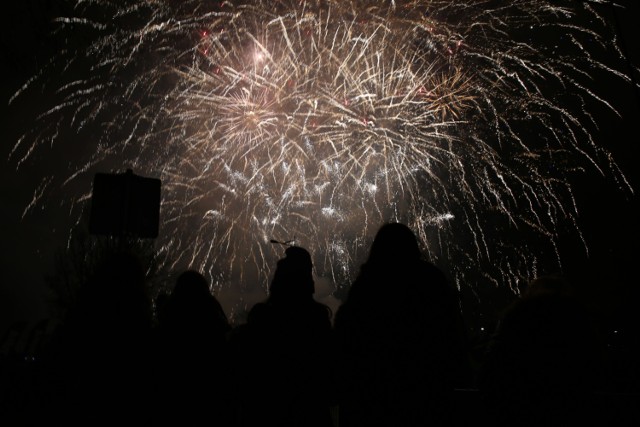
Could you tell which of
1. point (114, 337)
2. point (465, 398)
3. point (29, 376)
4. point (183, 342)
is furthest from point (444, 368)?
point (29, 376)

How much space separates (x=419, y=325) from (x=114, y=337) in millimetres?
1881

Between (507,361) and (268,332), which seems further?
(268,332)

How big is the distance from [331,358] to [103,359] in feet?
4.67

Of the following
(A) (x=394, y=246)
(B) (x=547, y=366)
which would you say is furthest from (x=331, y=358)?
(B) (x=547, y=366)

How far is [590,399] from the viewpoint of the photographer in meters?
2.96

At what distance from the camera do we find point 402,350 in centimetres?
295

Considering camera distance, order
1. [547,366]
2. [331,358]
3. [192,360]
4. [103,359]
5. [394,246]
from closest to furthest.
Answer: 1. [547,366]
2. [103,359]
3. [394,246]
4. [331,358]
5. [192,360]

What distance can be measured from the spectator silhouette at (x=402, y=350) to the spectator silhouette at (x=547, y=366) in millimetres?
250

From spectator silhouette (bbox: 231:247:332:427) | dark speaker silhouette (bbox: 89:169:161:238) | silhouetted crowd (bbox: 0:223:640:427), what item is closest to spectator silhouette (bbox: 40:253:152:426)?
silhouetted crowd (bbox: 0:223:640:427)

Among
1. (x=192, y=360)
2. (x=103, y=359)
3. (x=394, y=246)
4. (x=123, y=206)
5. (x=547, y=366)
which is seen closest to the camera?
(x=547, y=366)

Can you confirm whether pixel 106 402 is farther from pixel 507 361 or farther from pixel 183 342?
pixel 507 361

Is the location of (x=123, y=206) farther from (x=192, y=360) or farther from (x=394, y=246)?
(x=394, y=246)

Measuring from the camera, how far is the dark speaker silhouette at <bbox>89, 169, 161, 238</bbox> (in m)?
5.19

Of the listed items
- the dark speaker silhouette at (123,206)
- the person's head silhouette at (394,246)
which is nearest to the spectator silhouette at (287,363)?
the person's head silhouette at (394,246)
